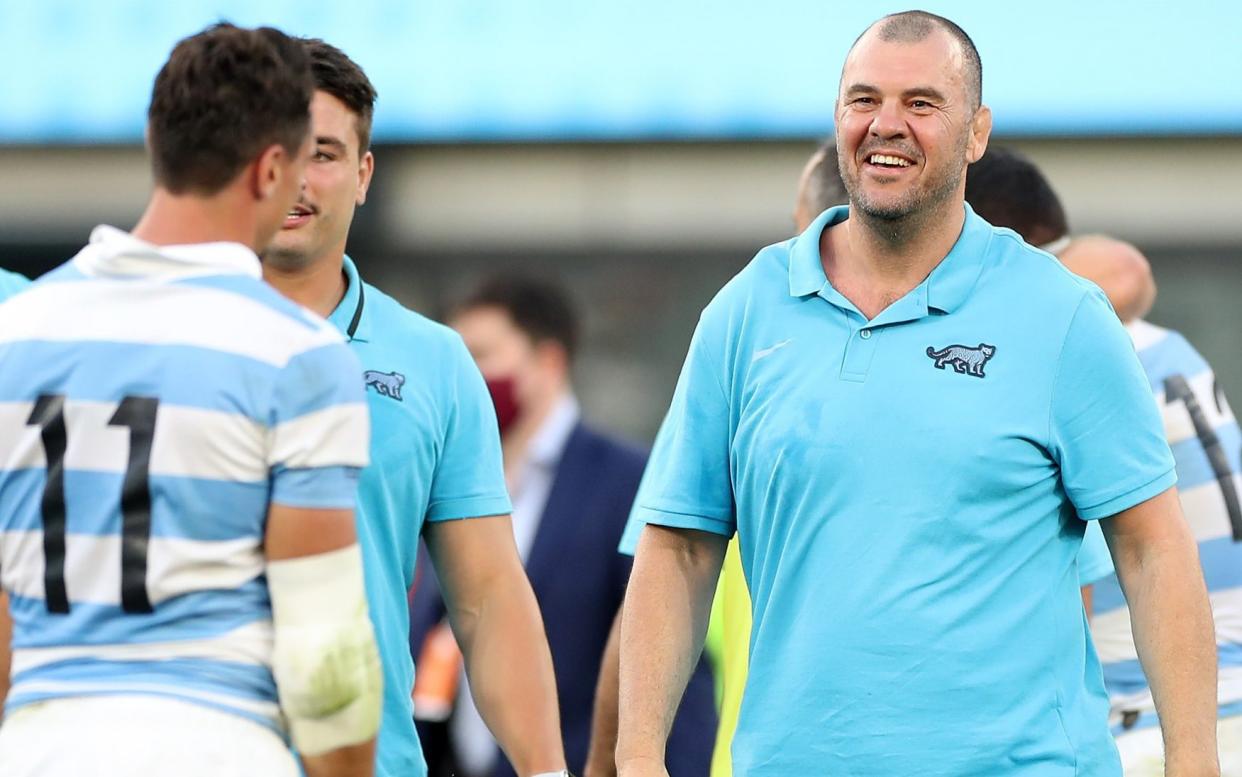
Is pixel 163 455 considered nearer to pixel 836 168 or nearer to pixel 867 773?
pixel 867 773

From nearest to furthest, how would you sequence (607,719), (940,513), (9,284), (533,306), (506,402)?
(940,513) < (9,284) < (607,719) < (506,402) < (533,306)

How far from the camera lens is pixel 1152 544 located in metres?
3.91

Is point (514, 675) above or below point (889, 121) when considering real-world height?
below

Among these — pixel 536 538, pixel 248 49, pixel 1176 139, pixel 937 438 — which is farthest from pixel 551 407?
pixel 1176 139

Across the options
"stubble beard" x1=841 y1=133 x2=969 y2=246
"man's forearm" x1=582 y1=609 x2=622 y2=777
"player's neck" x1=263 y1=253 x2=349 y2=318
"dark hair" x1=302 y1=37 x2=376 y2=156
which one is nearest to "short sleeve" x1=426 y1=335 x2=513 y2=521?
"player's neck" x1=263 y1=253 x2=349 y2=318

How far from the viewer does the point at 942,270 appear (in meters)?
4.06

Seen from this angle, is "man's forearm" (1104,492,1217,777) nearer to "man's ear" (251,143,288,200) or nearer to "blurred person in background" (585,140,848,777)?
"blurred person in background" (585,140,848,777)

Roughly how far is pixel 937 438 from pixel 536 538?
2.25m

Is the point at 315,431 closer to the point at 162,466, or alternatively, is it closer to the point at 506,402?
the point at 162,466

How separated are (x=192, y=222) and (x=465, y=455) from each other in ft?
4.05

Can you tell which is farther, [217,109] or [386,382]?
[386,382]

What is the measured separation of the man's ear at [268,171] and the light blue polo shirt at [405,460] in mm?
917

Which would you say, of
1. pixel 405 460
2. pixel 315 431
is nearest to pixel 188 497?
pixel 315 431

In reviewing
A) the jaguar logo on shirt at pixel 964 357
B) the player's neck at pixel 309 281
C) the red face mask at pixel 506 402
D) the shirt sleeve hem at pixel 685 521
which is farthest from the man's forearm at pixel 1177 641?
the red face mask at pixel 506 402
